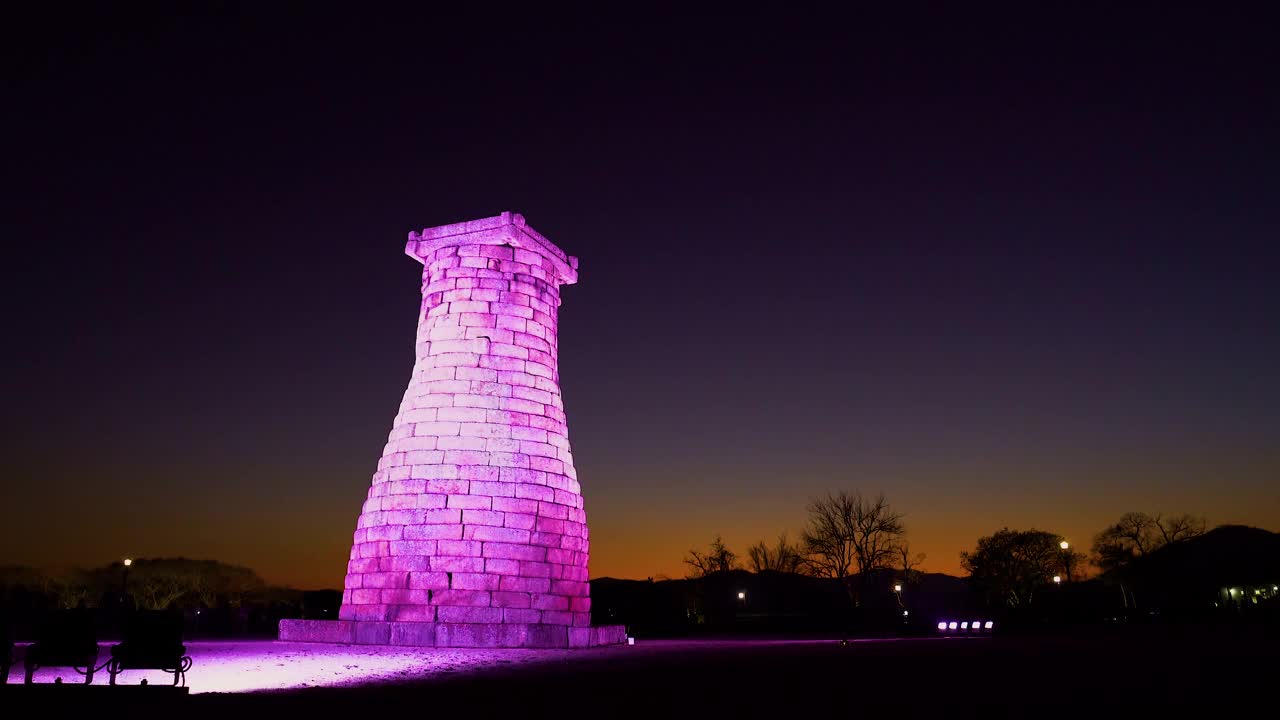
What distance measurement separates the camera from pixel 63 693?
6.98 metres

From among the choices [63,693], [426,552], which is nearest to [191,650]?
[426,552]

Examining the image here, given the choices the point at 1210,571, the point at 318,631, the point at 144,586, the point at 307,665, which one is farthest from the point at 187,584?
the point at 1210,571

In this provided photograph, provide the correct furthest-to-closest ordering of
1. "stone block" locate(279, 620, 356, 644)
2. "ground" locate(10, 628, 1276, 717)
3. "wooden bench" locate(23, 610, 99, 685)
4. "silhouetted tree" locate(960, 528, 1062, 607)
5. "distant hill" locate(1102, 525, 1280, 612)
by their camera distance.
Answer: "silhouetted tree" locate(960, 528, 1062, 607) < "distant hill" locate(1102, 525, 1280, 612) < "stone block" locate(279, 620, 356, 644) < "wooden bench" locate(23, 610, 99, 685) < "ground" locate(10, 628, 1276, 717)

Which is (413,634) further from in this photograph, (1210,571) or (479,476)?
(1210,571)

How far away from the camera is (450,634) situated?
1544cm

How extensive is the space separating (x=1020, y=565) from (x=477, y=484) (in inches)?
1946

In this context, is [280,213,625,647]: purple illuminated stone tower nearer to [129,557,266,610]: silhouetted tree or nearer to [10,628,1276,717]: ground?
[10,628,1276,717]: ground

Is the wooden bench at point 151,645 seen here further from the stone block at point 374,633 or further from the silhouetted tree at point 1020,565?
the silhouetted tree at point 1020,565

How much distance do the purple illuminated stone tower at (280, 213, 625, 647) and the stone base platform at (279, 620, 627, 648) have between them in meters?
0.02

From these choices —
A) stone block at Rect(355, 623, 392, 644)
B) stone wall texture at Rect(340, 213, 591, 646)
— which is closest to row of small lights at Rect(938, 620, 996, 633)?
stone wall texture at Rect(340, 213, 591, 646)

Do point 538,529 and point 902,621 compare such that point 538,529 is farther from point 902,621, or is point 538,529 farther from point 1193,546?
point 1193,546

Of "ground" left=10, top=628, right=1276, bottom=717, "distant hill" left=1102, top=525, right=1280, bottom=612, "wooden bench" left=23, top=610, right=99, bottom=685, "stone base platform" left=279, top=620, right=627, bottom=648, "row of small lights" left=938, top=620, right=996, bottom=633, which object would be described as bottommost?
"row of small lights" left=938, top=620, right=996, bottom=633

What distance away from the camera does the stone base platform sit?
15461 millimetres

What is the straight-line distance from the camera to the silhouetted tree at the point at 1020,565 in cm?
5556
